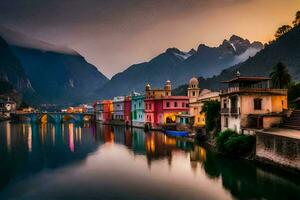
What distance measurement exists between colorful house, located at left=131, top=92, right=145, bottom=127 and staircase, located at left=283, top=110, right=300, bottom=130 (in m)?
52.9

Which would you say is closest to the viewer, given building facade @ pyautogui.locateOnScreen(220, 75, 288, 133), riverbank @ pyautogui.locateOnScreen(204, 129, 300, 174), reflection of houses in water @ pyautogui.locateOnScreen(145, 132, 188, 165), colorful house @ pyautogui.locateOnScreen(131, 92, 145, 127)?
riverbank @ pyautogui.locateOnScreen(204, 129, 300, 174)

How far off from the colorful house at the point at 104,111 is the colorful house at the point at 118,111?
3.88 meters

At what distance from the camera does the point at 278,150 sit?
2941cm

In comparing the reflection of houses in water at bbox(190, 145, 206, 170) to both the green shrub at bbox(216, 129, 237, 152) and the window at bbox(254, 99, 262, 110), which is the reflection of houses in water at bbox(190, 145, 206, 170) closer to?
the green shrub at bbox(216, 129, 237, 152)

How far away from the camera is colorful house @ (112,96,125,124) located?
347 ft

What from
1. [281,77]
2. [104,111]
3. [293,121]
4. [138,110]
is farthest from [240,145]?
[104,111]

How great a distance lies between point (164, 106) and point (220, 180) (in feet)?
166

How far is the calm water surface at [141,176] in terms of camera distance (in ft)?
82.1

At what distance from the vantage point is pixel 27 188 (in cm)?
2778

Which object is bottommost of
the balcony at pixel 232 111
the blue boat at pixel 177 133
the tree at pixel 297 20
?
the blue boat at pixel 177 133

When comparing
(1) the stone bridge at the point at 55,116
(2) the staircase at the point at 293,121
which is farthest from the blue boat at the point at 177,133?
(1) the stone bridge at the point at 55,116

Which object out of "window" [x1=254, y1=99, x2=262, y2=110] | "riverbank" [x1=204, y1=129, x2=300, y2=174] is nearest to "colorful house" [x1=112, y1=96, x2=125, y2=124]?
"window" [x1=254, y1=99, x2=262, y2=110]

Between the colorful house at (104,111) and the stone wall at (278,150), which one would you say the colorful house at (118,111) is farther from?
the stone wall at (278,150)

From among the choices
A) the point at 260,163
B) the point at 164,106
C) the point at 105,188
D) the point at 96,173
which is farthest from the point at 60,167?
the point at 164,106
